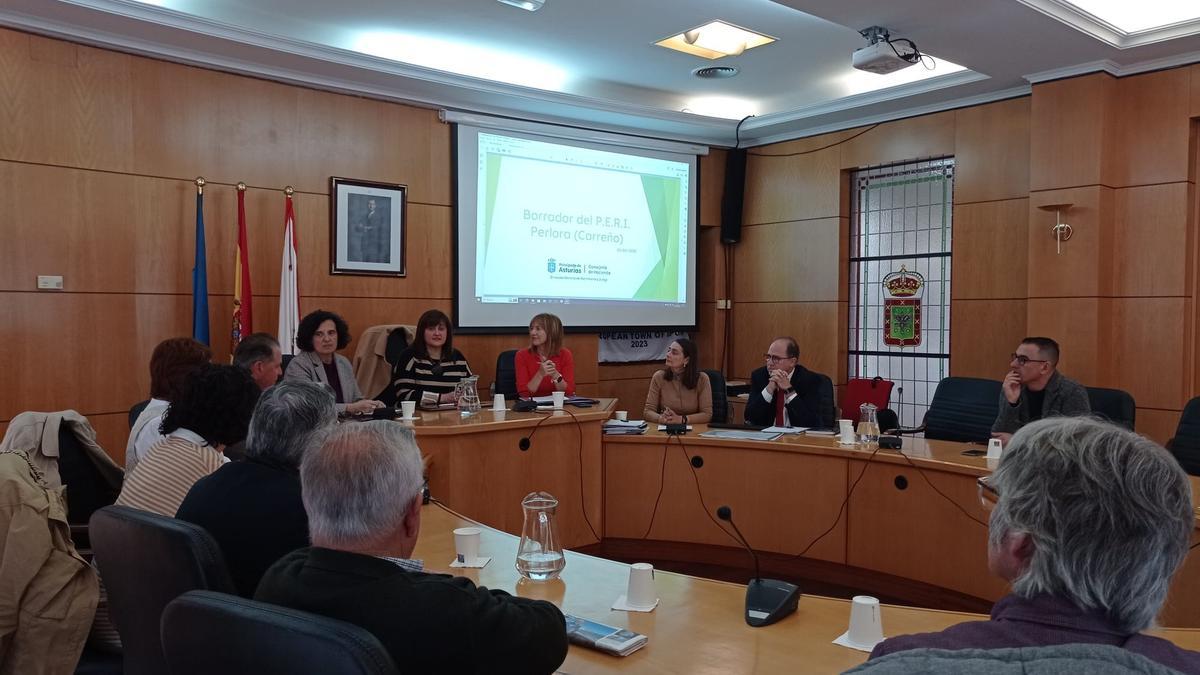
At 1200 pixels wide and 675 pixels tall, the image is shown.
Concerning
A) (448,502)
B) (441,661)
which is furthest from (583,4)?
(441,661)

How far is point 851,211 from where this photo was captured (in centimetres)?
703

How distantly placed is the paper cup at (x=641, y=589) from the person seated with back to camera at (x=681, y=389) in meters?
3.16

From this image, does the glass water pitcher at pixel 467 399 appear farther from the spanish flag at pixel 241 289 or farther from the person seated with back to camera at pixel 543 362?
the spanish flag at pixel 241 289

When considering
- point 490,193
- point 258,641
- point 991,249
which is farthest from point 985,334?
point 258,641

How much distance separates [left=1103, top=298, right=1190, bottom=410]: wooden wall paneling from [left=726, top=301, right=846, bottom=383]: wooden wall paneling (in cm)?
209

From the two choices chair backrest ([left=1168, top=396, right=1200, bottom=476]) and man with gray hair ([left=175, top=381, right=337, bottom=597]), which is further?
chair backrest ([left=1168, top=396, right=1200, bottom=476])

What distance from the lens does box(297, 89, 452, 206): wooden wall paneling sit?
219 inches

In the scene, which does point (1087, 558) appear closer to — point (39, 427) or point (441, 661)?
point (441, 661)

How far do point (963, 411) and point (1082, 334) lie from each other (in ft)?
3.78

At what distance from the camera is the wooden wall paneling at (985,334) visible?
585cm

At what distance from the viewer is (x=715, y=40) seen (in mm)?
5582

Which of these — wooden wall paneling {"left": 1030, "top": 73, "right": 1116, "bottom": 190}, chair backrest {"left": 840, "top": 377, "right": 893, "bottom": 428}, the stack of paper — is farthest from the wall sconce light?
the stack of paper

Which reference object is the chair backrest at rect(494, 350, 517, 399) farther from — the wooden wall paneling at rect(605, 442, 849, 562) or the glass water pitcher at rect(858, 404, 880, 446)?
the glass water pitcher at rect(858, 404, 880, 446)

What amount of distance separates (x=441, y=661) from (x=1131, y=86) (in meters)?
5.56
